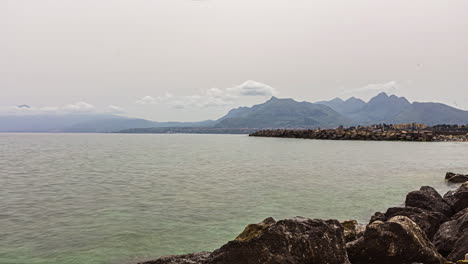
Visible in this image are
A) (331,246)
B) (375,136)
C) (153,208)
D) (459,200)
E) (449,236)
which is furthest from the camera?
(375,136)

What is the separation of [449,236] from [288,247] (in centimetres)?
683

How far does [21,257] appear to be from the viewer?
11445mm

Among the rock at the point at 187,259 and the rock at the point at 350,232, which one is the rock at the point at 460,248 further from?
the rock at the point at 187,259

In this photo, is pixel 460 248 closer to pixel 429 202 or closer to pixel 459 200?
pixel 429 202

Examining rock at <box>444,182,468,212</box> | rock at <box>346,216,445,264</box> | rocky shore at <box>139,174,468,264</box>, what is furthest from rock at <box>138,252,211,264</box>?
rock at <box>444,182,468,212</box>

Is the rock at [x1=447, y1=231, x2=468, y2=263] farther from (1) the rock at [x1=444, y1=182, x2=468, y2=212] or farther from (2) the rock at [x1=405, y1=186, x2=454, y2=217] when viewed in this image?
(1) the rock at [x1=444, y1=182, x2=468, y2=212]

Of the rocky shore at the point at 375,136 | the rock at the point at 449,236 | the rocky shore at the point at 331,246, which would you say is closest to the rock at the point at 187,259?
the rocky shore at the point at 331,246

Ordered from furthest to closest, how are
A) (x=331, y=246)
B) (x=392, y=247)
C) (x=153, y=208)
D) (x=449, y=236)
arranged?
(x=153, y=208), (x=449, y=236), (x=392, y=247), (x=331, y=246)

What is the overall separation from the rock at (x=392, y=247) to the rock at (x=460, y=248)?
965 millimetres

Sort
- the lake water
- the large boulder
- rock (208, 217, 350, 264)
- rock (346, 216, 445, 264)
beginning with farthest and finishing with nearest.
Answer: the lake water
the large boulder
rock (346, 216, 445, 264)
rock (208, 217, 350, 264)

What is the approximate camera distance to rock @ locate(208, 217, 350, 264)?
689cm

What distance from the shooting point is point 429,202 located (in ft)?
47.4

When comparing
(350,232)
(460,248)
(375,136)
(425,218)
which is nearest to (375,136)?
(375,136)

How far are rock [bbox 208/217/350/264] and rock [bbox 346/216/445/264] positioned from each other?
3.79 ft
